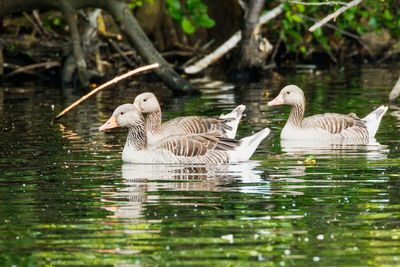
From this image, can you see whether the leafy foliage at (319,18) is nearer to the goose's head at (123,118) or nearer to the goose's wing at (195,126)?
the goose's wing at (195,126)

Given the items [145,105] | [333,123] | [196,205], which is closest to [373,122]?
[333,123]

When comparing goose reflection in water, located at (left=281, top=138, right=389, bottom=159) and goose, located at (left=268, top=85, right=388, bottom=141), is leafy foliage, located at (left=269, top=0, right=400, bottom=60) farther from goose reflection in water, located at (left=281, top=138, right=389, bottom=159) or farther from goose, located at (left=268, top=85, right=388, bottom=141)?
goose reflection in water, located at (left=281, top=138, right=389, bottom=159)

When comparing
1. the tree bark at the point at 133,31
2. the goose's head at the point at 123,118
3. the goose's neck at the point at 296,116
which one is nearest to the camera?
the goose's head at the point at 123,118

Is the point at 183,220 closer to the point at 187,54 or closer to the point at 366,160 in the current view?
the point at 366,160

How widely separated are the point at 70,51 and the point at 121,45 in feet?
13.3

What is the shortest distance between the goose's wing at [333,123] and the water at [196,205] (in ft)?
1.98

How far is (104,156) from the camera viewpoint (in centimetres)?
1382

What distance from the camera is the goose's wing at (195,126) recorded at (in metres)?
15.2

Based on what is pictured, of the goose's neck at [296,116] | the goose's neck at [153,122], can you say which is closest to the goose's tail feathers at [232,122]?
the goose's neck at [296,116]

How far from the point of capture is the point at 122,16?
73.5ft

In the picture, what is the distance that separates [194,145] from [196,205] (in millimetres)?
3262

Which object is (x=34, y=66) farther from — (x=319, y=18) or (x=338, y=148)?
(x=338, y=148)

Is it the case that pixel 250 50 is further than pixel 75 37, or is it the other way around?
pixel 250 50

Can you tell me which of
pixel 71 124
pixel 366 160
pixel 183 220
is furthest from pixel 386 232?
pixel 71 124
